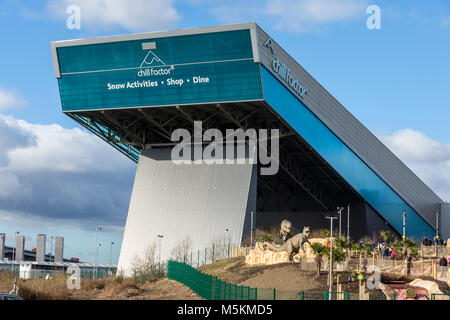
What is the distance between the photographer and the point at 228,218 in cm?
7569

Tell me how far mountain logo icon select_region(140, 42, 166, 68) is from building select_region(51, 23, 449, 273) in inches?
4.2

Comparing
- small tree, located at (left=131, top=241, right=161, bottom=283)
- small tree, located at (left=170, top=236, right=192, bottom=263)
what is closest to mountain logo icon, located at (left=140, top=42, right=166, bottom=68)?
small tree, located at (left=131, top=241, right=161, bottom=283)

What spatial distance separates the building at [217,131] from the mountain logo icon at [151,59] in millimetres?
108

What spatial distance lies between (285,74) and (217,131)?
434 inches

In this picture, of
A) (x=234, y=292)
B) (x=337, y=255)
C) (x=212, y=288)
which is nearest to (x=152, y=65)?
(x=337, y=255)

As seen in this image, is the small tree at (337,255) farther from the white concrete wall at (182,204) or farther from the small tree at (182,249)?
the small tree at (182,249)

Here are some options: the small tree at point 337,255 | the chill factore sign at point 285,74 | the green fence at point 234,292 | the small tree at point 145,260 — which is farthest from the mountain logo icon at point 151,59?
the small tree at point 337,255

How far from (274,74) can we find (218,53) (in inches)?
229

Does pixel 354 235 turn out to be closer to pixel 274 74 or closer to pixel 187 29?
pixel 274 74

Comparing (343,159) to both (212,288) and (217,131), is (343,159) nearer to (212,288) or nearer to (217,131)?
(217,131)

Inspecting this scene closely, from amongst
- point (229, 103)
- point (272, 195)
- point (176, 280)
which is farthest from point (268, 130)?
point (176, 280)

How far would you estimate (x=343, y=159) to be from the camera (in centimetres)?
7944

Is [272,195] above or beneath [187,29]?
Result: beneath

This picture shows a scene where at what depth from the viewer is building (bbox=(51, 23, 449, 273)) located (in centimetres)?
6762
